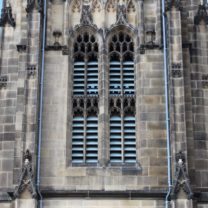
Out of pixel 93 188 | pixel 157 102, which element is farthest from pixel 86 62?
pixel 93 188

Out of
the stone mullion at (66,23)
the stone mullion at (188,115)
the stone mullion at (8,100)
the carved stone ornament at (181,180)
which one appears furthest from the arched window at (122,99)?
the stone mullion at (8,100)

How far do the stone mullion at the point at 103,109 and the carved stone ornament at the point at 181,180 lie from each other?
9.41 feet

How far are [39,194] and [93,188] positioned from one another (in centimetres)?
193

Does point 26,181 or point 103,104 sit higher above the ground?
point 103,104

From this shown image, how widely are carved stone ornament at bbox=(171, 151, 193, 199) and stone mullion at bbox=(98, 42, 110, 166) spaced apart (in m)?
2.87

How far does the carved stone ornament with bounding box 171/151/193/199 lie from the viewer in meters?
23.4

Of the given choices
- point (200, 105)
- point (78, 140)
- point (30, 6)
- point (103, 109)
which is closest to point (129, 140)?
point (103, 109)

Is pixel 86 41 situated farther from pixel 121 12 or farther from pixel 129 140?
pixel 129 140

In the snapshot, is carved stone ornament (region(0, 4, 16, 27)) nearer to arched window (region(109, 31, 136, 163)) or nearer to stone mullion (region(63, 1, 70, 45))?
stone mullion (region(63, 1, 70, 45))

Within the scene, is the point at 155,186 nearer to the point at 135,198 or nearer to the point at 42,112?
the point at 135,198

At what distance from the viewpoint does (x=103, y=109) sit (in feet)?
85.4

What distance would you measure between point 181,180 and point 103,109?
170 inches

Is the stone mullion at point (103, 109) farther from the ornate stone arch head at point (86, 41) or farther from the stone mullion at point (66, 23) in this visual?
the stone mullion at point (66, 23)

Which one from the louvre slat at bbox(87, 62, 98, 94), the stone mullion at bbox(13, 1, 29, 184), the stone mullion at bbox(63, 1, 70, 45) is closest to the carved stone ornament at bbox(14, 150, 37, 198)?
the stone mullion at bbox(13, 1, 29, 184)
